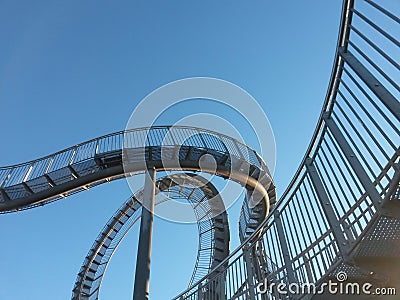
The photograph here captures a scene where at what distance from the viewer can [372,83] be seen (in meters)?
3.21

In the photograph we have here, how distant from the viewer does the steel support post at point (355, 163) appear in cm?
302

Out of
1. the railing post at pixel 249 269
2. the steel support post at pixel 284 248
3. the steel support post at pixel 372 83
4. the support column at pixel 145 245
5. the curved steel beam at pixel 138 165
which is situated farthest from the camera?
the curved steel beam at pixel 138 165

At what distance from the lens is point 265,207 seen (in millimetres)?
12117

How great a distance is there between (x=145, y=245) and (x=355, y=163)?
689 cm

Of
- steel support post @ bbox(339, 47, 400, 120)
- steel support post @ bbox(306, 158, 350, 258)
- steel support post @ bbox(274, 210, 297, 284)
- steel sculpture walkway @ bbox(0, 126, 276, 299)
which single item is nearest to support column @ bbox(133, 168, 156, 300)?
steel sculpture walkway @ bbox(0, 126, 276, 299)

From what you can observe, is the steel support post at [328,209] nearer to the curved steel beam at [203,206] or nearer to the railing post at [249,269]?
the railing post at [249,269]

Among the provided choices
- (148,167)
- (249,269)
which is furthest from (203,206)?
(249,269)

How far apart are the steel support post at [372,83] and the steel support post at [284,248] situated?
1.99m

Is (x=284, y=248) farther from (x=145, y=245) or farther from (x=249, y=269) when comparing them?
(x=145, y=245)

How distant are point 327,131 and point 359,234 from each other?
1309mm

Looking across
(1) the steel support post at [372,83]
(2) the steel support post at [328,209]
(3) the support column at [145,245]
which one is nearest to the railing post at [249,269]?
(2) the steel support post at [328,209]

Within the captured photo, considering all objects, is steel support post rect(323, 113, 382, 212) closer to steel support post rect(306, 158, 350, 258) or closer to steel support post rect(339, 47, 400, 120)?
steel support post rect(306, 158, 350, 258)

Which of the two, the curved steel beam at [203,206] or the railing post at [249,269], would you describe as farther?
the curved steel beam at [203,206]

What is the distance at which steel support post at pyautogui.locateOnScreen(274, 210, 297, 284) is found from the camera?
13.4 ft
